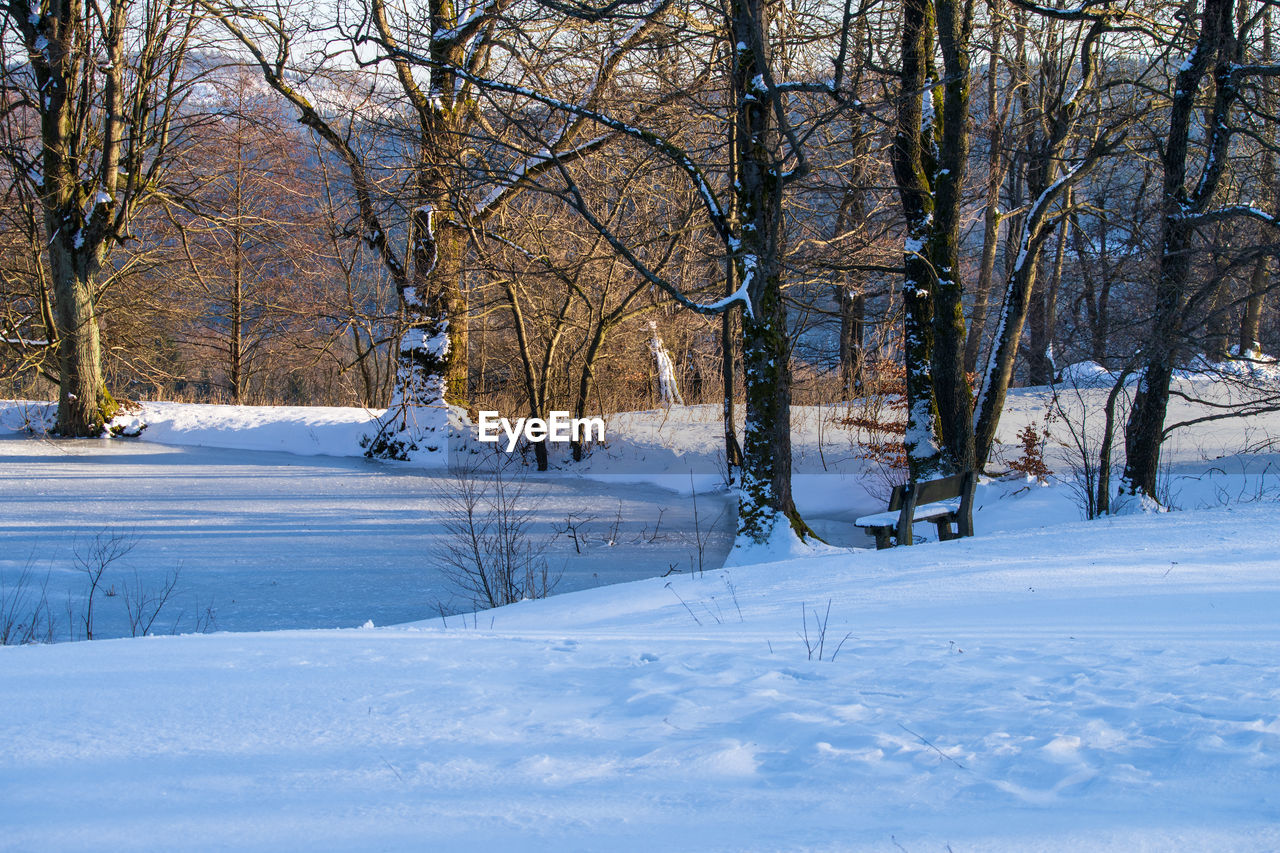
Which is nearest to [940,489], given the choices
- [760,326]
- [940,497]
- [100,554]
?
[940,497]

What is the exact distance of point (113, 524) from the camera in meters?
10.8

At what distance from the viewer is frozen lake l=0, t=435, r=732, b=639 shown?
26.1 feet

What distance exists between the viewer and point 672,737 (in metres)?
2.67

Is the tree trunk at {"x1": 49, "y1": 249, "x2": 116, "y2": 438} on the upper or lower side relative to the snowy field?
upper

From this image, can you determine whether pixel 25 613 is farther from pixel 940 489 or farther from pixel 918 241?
pixel 918 241

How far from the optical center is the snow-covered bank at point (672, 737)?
2.08 m

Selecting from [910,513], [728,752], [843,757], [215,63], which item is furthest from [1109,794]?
[215,63]

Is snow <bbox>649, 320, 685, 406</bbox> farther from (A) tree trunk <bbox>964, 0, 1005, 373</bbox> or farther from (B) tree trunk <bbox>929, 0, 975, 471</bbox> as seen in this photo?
(B) tree trunk <bbox>929, 0, 975, 471</bbox>

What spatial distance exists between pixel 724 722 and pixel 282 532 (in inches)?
360

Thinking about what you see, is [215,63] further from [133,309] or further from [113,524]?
[113,524]

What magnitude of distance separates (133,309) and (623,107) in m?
18.1

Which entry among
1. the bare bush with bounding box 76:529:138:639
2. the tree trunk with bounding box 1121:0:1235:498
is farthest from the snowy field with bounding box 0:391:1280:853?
the tree trunk with bounding box 1121:0:1235:498

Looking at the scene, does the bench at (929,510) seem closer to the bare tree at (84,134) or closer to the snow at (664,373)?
the snow at (664,373)

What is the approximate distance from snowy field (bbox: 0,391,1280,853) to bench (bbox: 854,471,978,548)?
5.79ft
